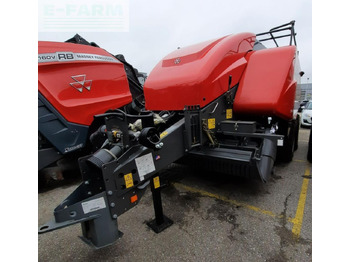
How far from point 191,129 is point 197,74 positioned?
697 mm

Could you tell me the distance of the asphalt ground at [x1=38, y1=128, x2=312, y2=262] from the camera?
1.95 metres

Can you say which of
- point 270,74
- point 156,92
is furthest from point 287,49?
point 156,92

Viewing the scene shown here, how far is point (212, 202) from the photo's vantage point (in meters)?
2.82

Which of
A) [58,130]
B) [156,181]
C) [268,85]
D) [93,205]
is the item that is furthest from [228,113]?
[58,130]

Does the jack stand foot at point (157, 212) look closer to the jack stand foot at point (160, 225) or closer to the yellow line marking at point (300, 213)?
the jack stand foot at point (160, 225)

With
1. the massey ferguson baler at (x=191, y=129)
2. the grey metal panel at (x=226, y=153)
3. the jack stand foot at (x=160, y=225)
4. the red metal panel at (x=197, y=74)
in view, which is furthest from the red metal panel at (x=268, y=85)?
the jack stand foot at (x=160, y=225)

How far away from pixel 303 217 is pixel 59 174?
13.3ft

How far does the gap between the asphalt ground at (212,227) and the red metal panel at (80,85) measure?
4.55ft

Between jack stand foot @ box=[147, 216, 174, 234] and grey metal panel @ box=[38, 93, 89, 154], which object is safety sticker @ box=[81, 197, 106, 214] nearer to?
jack stand foot @ box=[147, 216, 174, 234]

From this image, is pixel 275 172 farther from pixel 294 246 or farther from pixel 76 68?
pixel 76 68

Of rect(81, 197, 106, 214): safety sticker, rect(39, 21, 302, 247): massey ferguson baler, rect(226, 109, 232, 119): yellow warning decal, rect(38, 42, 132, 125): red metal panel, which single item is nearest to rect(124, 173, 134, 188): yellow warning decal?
rect(39, 21, 302, 247): massey ferguson baler

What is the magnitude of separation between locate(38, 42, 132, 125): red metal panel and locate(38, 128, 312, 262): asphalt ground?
139 cm

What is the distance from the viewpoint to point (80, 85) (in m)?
3.22

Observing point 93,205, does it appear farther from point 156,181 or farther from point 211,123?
point 211,123
